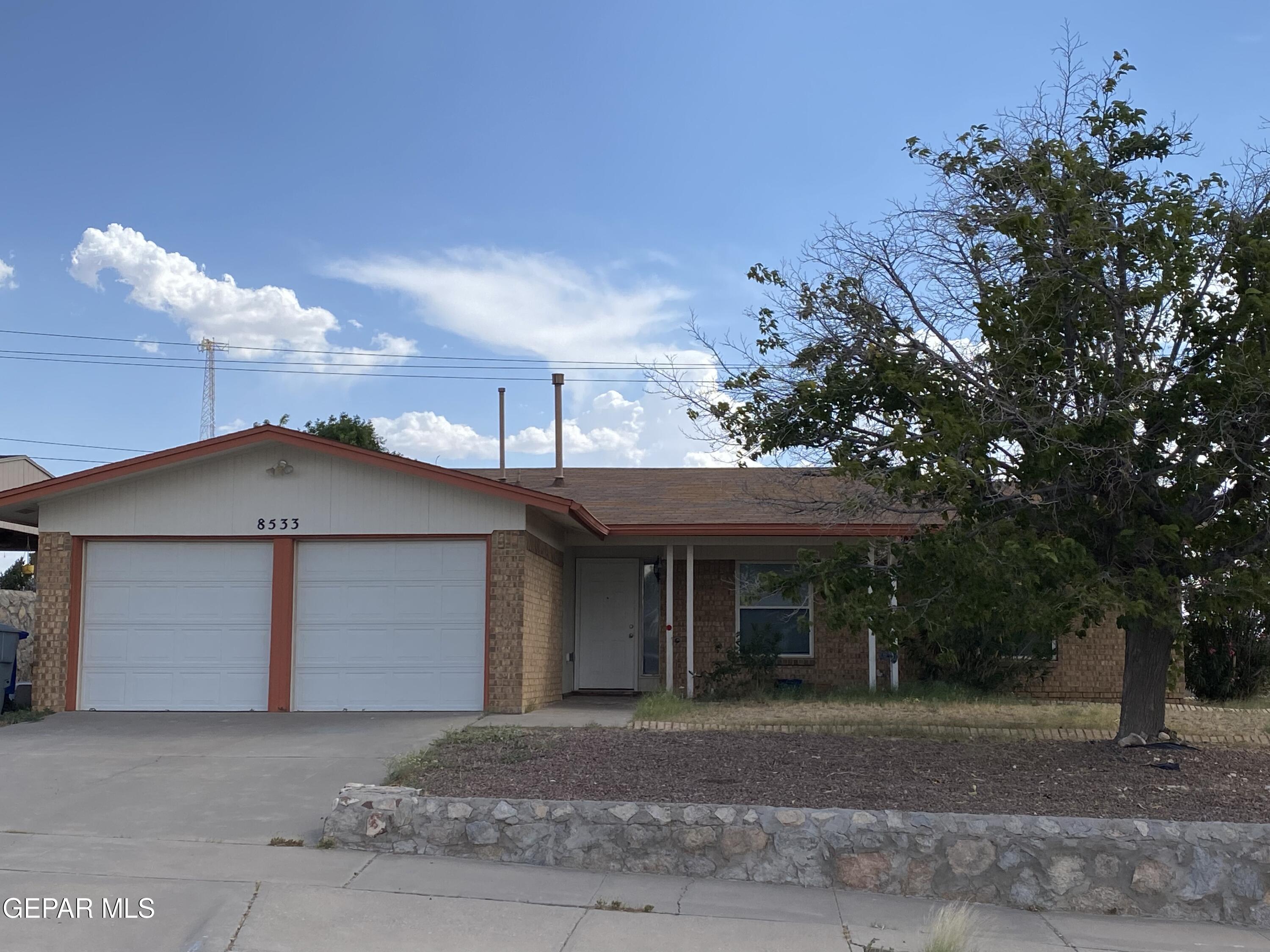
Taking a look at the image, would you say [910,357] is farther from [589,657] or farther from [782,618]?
[589,657]

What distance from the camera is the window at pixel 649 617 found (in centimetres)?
1723

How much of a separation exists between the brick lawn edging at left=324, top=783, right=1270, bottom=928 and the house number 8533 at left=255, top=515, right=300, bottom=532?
21.6ft

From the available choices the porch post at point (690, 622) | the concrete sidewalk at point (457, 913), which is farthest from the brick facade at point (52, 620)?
the porch post at point (690, 622)

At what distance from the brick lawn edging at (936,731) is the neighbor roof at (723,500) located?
2.03 metres

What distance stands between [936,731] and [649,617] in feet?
21.6

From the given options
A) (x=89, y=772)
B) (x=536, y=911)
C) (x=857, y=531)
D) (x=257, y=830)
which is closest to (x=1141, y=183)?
(x=857, y=531)

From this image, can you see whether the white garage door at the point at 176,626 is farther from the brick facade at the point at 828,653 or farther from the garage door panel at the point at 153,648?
the brick facade at the point at 828,653

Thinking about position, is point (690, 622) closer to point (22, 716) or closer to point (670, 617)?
point (670, 617)

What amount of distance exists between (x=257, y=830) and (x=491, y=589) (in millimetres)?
5520

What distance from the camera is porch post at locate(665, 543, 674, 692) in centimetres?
1555

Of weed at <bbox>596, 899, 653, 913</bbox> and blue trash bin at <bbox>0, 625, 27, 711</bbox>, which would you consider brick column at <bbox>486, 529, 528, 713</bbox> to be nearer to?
blue trash bin at <bbox>0, 625, 27, 711</bbox>

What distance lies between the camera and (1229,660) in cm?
1556

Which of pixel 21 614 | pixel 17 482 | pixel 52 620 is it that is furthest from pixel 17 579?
pixel 52 620

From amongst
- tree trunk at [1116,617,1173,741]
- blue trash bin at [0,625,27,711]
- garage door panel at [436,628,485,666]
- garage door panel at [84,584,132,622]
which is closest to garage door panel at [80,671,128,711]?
garage door panel at [84,584,132,622]
